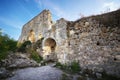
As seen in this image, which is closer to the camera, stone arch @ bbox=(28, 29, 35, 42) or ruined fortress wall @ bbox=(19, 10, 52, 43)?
ruined fortress wall @ bbox=(19, 10, 52, 43)

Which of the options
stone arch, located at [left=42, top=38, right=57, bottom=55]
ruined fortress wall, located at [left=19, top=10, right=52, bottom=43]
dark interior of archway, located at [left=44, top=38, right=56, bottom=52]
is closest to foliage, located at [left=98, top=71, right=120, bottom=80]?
stone arch, located at [left=42, top=38, right=57, bottom=55]

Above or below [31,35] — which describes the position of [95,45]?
below

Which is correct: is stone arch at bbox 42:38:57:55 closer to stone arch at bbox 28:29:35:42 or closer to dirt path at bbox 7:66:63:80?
stone arch at bbox 28:29:35:42

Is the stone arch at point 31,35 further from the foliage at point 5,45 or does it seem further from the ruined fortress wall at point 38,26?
the foliage at point 5,45

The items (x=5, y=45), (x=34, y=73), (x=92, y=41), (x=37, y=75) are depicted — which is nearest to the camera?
Answer: (x=37, y=75)

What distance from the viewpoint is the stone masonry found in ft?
23.6

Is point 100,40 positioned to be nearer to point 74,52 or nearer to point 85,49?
point 85,49

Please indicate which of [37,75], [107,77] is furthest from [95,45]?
[37,75]

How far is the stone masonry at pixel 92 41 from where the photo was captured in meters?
7.19

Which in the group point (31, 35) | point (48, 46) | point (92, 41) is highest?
point (31, 35)

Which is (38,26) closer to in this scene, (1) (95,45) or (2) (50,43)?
(2) (50,43)

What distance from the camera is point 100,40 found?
7.82 m

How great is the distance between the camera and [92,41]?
8.19 metres

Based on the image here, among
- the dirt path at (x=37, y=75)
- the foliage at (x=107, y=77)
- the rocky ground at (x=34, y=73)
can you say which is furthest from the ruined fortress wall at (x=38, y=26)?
the foliage at (x=107, y=77)
